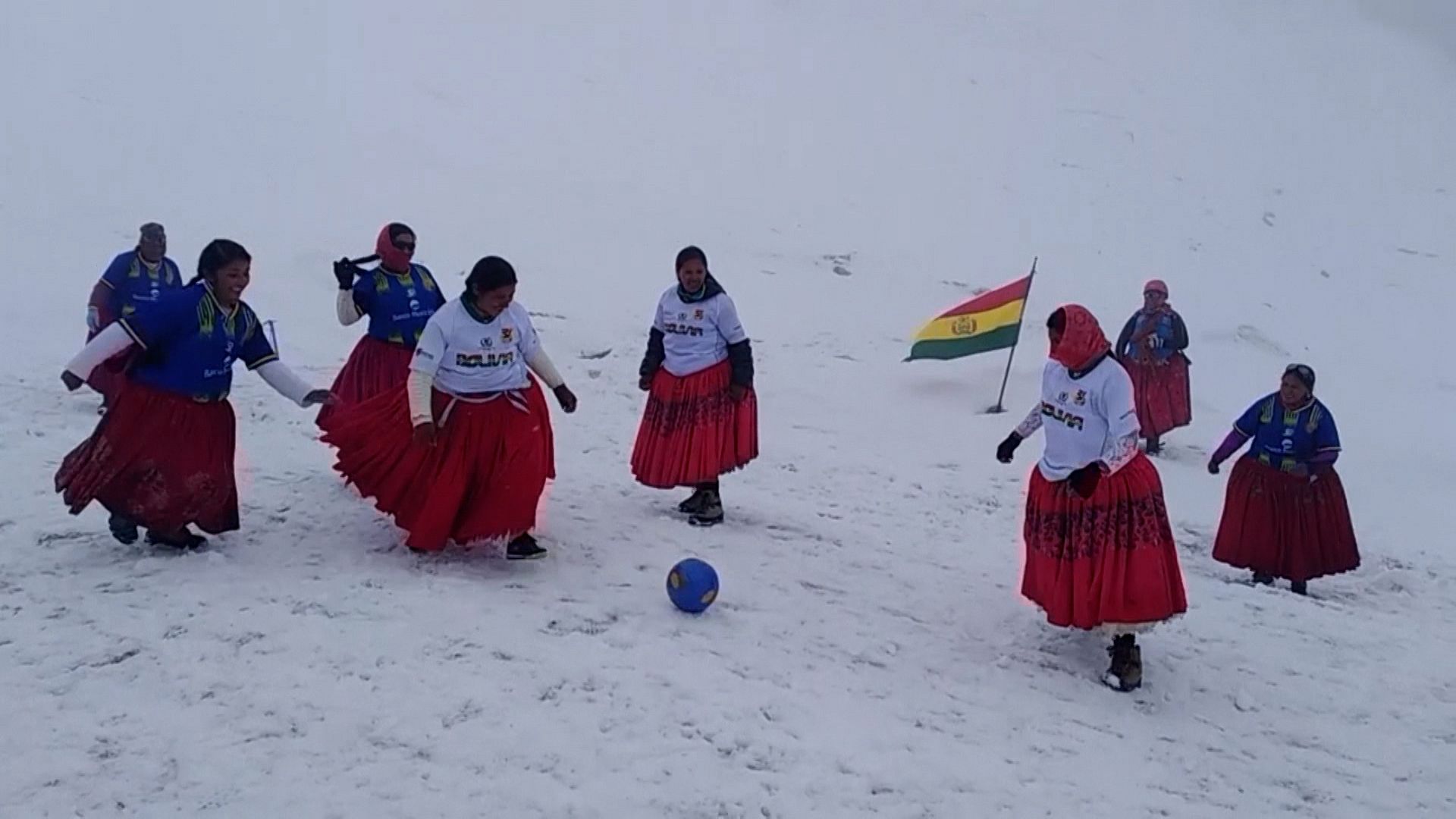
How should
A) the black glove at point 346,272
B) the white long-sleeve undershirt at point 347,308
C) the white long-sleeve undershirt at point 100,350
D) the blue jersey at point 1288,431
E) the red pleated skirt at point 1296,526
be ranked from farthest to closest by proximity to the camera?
the red pleated skirt at point 1296,526
the blue jersey at point 1288,431
the white long-sleeve undershirt at point 347,308
the black glove at point 346,272
the white long-sleeve undershirt at point 100,350

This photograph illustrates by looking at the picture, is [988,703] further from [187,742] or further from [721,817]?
[187,742]

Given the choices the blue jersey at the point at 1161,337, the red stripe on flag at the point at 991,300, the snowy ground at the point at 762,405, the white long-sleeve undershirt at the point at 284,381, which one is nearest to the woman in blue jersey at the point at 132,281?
the snowy ground at the point at 762,405

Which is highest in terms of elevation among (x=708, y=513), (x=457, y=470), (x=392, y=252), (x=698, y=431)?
(x=392, y=252)

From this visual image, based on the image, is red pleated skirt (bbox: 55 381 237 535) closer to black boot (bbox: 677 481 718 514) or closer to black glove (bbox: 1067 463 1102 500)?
black boot (bbox: 677 481 718 514)

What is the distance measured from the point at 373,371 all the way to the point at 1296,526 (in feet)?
20.4

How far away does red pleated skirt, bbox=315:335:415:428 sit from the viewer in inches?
288

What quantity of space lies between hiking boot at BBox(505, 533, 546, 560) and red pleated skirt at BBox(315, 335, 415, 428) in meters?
1.63

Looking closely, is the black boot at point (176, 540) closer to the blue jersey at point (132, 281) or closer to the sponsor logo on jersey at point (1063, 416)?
the blue jersey at point (132, 281)

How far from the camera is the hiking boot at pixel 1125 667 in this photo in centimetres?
559

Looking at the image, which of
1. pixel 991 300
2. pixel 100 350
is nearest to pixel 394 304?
pixel 100 350

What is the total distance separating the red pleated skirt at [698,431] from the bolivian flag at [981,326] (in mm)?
6310

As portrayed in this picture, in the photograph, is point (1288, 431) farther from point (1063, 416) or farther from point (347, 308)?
point (347, 308)

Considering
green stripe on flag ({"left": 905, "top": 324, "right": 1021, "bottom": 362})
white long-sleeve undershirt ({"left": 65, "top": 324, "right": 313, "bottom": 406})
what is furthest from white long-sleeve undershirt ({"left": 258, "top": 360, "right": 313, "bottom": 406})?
green stripe on flag ({"left": 905, "top": 324, "right": 1021, "bottom": 362})

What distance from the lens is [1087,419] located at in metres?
5.57
